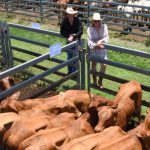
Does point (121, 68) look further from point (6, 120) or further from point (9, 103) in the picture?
point (6, 120)

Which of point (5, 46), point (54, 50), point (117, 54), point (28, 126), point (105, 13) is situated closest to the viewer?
point (28, 126)

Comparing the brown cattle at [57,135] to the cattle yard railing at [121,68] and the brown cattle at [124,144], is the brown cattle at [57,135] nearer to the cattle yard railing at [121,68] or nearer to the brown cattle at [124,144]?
the brown cattle at [124,144]

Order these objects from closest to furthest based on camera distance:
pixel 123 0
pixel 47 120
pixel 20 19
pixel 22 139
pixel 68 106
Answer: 1. pixel 22 139
2. pixel 47 120
3. pixel 68 106
4. pixel 123 0
5. pixel 20 19

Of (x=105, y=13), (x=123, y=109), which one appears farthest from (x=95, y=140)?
(x=105, y=13)

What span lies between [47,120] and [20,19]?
1127 cm

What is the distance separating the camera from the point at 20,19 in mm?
15875

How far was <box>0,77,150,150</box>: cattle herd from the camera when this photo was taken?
4.52m

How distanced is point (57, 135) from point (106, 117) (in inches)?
32.2

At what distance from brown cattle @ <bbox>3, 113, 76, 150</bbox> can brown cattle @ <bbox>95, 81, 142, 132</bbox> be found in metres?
0.51

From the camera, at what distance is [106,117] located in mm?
5125

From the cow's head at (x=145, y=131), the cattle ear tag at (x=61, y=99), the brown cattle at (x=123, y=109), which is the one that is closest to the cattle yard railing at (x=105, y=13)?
the brown cattle at (x=123, y=109)

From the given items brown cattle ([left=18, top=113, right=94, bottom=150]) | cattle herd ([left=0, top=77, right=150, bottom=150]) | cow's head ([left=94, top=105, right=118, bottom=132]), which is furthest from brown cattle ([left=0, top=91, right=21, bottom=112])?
cow's head ([left=94, top=105, right=118, bottom=132])

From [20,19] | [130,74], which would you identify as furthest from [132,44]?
[20,19]

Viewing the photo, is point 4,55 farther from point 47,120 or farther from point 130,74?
point 47,120
